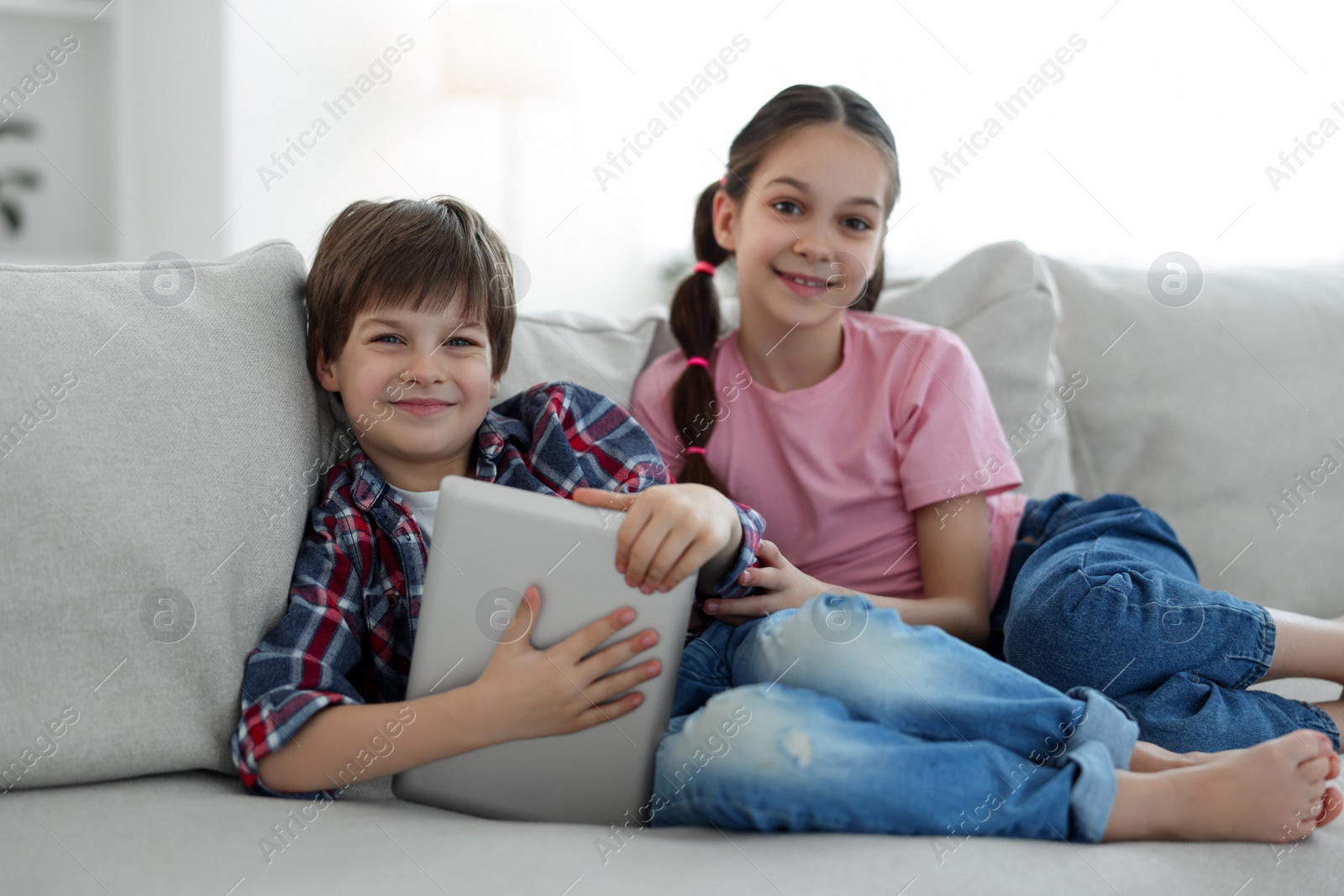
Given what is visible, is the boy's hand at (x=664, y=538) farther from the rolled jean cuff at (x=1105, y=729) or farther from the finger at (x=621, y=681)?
the rolled jean cuff at (x=1105, y=729)

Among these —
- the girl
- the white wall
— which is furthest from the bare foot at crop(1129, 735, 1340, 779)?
the white wall

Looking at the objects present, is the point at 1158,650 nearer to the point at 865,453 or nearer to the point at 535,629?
the point at 865,453

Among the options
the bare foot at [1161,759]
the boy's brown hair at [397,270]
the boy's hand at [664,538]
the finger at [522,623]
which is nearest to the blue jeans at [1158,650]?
the bare foot at [1161,759]

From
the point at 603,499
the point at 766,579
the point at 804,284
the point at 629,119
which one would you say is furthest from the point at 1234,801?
the point at 629,119

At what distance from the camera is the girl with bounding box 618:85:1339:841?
0.79 m

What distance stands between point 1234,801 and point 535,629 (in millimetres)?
572

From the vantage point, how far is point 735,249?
4.56ft

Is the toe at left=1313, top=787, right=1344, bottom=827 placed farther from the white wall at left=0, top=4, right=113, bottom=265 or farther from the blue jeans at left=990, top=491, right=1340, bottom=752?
the white wall at left=0, top=4, right=113, bottom=265

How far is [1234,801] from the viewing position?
0.80 meters

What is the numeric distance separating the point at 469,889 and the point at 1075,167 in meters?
2.32

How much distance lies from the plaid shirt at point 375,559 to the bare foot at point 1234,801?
38 cm

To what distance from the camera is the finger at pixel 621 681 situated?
833mm

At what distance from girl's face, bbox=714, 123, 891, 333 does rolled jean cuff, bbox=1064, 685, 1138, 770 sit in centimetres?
58

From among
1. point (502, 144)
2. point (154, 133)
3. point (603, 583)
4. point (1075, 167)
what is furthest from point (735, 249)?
point (154, 133)
